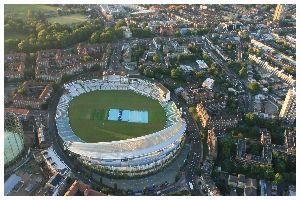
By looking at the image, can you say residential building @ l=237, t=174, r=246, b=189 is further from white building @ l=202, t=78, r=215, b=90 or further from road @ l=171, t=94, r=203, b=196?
white building @ l=202, t=78, r=215, b=90

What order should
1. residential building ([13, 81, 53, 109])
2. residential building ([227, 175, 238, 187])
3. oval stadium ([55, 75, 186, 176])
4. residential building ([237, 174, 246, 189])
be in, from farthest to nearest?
residential building ([13, 81, 53, 109])
oval stadium ([55, 75, 186, 176])
residential building ([227, 175, 238, 187])
residential building ([237, 174, 246, 189])

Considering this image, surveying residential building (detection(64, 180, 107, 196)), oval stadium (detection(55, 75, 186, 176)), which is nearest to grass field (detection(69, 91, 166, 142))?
oval stadium (detection(55, 75, 186, 176))

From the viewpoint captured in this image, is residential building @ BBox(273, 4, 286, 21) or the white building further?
residential building @ BBox(273, 4, 286, 21)

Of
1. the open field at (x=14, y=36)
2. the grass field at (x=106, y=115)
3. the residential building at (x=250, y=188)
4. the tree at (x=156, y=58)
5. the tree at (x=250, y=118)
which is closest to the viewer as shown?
the residential building at (x=250, y=188)

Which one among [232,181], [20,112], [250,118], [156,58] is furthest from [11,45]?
[232,181]

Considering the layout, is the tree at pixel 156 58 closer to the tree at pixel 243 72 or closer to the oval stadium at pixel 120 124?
the oval stadium at pixel 120 124

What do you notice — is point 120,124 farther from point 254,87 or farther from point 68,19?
point 68,19

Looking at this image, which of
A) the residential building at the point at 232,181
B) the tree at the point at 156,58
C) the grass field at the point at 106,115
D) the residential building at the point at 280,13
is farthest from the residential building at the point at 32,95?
the residential building at the point at 280,13
